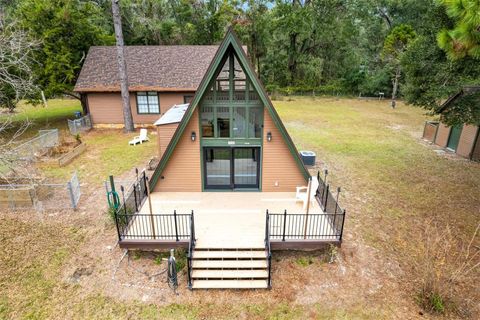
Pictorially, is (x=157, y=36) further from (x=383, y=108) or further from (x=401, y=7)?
(x=401, y=7)

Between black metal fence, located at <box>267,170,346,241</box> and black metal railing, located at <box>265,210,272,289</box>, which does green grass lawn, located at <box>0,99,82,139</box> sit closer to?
black metal fence, located at <box>267,170,346,241</box>

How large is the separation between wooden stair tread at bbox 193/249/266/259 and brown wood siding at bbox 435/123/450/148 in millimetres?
17191

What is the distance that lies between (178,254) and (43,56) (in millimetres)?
21578

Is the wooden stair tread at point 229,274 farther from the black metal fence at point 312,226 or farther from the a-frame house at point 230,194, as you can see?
the black metal fence at point 312,226

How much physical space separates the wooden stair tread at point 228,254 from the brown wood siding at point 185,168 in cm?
372

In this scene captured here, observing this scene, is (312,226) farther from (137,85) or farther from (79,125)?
(79,125)

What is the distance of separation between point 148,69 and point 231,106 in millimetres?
15576

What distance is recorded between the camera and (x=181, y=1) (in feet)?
125

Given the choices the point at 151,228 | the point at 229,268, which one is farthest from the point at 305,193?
the point at 151,228

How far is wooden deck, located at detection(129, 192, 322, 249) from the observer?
8195mm

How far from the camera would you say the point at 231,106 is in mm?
10039

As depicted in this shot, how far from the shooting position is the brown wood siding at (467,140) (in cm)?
1609

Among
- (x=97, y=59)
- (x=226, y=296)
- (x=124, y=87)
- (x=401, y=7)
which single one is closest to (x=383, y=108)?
(x=401, y=7)

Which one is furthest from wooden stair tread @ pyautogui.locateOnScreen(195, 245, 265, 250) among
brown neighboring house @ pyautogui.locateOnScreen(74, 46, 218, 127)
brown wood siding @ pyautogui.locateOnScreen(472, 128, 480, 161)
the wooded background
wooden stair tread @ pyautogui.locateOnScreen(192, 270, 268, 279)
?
the wooded background
